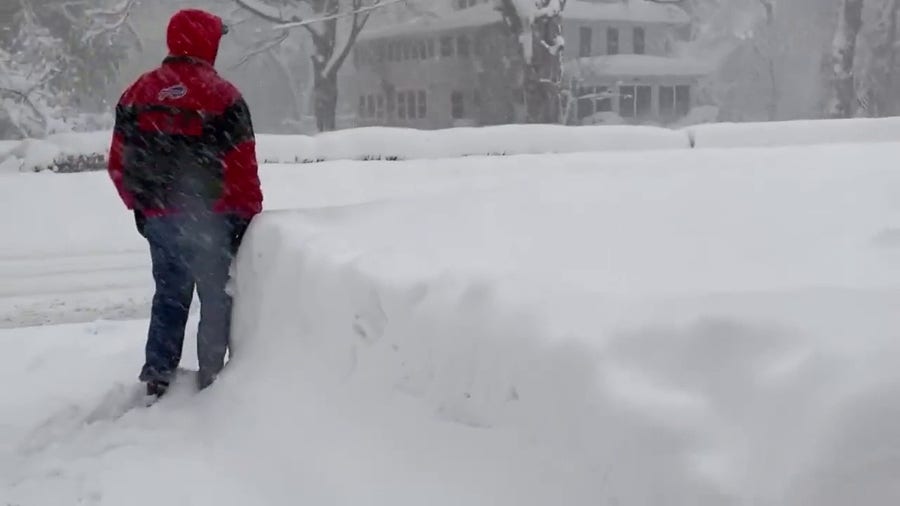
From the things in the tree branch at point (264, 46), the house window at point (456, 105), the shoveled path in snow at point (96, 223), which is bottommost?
the house window at point (456, 105)

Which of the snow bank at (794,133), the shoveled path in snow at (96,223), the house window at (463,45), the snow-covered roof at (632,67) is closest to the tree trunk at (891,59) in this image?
the snow-covered roof at (632,67)

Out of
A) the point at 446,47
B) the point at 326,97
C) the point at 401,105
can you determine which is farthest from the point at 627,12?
the point at 326,97

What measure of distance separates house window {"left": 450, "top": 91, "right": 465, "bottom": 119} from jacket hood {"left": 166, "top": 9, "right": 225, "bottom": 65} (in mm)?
35495

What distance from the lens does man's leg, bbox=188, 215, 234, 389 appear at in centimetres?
468

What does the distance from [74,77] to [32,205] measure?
10748 mm

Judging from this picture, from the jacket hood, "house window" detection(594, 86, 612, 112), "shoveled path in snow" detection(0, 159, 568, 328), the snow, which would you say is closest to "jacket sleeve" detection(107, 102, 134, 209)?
the jacket hood

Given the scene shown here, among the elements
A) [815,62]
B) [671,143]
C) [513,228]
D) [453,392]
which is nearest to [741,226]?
[513,228]

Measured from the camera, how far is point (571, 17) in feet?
135

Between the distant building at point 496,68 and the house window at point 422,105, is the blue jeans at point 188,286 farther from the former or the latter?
the house window at point 422,105

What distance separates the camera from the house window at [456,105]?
3994 cm

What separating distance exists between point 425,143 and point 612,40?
27.6 metres

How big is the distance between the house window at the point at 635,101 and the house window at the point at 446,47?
832 centimetres

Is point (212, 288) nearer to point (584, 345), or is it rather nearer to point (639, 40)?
point (584, 345)

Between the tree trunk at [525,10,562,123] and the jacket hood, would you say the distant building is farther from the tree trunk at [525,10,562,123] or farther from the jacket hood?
the jacket hood
